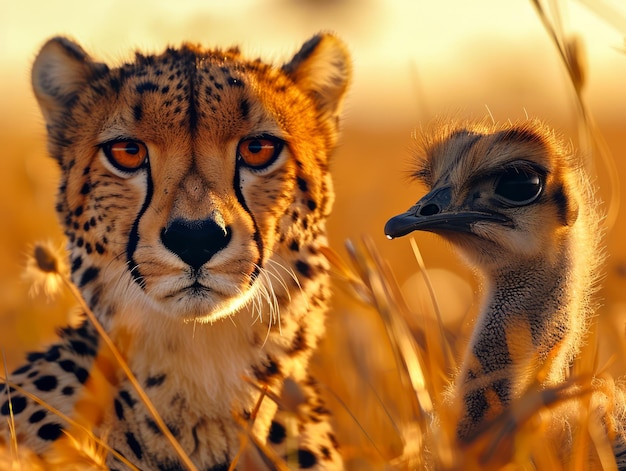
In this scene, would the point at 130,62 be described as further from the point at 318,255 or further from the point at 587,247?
the point at 587,247

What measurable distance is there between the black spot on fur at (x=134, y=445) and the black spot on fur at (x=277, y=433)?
32cm

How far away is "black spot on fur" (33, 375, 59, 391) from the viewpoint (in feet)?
8.14

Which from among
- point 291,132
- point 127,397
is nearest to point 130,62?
point 291,132

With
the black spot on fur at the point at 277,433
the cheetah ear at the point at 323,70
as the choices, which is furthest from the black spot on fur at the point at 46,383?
the cheetah ear at the point at 323,70

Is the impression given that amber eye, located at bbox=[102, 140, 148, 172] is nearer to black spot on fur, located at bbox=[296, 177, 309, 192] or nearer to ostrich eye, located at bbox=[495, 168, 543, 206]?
black spot on fur, located at bbox=[296, 177, 309, 192]

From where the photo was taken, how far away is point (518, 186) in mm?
2256

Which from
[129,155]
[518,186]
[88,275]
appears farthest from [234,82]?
[518,186]

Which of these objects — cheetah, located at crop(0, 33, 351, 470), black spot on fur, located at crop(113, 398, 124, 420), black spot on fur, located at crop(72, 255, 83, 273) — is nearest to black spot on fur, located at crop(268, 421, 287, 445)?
cheetah, located at crop(0, 33, 351, 470)

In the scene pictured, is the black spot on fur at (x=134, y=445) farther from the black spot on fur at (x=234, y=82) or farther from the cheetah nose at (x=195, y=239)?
the black spot on fur at (x=234, y=82)

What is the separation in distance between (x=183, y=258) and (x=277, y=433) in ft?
1.90

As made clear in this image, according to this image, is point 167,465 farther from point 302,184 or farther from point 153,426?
point 302,184

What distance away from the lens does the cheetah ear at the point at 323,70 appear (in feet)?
9.50

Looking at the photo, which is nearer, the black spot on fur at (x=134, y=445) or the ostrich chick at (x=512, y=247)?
the ostrich chick at (x=512, y=247)

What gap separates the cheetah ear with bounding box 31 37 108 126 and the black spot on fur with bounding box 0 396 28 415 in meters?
0.76
